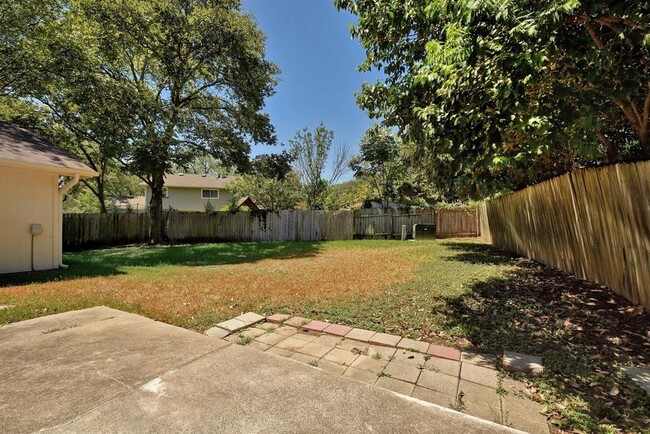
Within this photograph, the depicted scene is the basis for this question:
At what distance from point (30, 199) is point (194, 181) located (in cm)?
1977

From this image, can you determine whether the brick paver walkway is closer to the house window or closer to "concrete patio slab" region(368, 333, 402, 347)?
"concrete patio slab" region(368, 333, 402, 347)

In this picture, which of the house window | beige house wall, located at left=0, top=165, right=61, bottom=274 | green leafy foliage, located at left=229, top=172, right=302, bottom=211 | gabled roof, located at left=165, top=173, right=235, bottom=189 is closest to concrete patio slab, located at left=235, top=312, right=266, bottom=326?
beige house wall, located at left=0, top=165, right=61, bottom=274

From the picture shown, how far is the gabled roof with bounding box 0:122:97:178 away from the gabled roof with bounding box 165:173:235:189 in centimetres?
1749

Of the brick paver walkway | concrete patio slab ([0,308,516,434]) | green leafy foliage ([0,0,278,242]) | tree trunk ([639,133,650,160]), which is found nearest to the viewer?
concrete patio slab ([0,308,516,434])

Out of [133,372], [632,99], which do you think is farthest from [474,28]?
[133,372]

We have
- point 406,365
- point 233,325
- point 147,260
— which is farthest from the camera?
point 147,260

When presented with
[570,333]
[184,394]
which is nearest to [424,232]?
[570,333]

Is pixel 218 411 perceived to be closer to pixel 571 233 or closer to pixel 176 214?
pixel 571 233

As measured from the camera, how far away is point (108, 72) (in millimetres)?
12828

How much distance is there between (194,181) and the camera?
26.1 meters

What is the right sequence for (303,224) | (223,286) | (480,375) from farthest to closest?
(303,224) → (223,286) → (480,375)

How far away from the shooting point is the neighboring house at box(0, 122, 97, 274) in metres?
6.61

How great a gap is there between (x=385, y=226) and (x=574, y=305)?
11.6 meters

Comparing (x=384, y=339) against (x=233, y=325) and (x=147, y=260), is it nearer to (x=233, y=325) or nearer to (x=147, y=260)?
(x=233, y=325)
